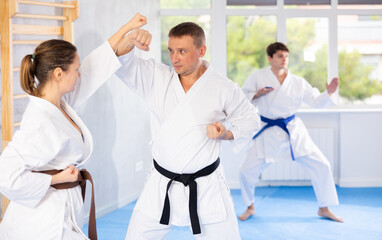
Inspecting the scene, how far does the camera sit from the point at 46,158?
2057mm

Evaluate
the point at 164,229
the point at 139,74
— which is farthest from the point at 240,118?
the point at 164,229

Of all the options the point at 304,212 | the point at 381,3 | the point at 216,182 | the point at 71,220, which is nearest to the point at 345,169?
the point at 304,212

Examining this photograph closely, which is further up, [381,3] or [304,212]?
[381,3]

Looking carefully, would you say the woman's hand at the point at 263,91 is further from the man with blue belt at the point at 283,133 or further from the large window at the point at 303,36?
the large window at the point at 303,36

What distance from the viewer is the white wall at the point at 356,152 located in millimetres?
5801

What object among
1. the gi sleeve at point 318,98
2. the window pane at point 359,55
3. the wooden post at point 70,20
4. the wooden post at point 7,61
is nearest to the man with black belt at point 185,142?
the wooden post at point 7,61

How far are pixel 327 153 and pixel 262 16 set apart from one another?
1696mm

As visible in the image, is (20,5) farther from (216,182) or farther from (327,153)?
(327,153)

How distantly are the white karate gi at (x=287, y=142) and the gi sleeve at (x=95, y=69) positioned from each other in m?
2.42

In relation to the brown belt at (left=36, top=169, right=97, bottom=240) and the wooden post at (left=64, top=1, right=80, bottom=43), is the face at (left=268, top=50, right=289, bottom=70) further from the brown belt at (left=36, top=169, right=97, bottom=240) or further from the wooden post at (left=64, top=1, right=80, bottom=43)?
the brown belt at (left=36, top=169, right=97, bottom=240)

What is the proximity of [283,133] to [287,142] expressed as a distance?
9 cm

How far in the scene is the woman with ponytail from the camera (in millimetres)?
2016

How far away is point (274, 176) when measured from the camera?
229 inches

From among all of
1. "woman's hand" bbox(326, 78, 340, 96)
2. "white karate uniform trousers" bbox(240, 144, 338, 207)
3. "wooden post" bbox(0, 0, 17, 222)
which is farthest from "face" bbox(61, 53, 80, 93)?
"woman's hand" bbox(326, 78, 340, 96)
